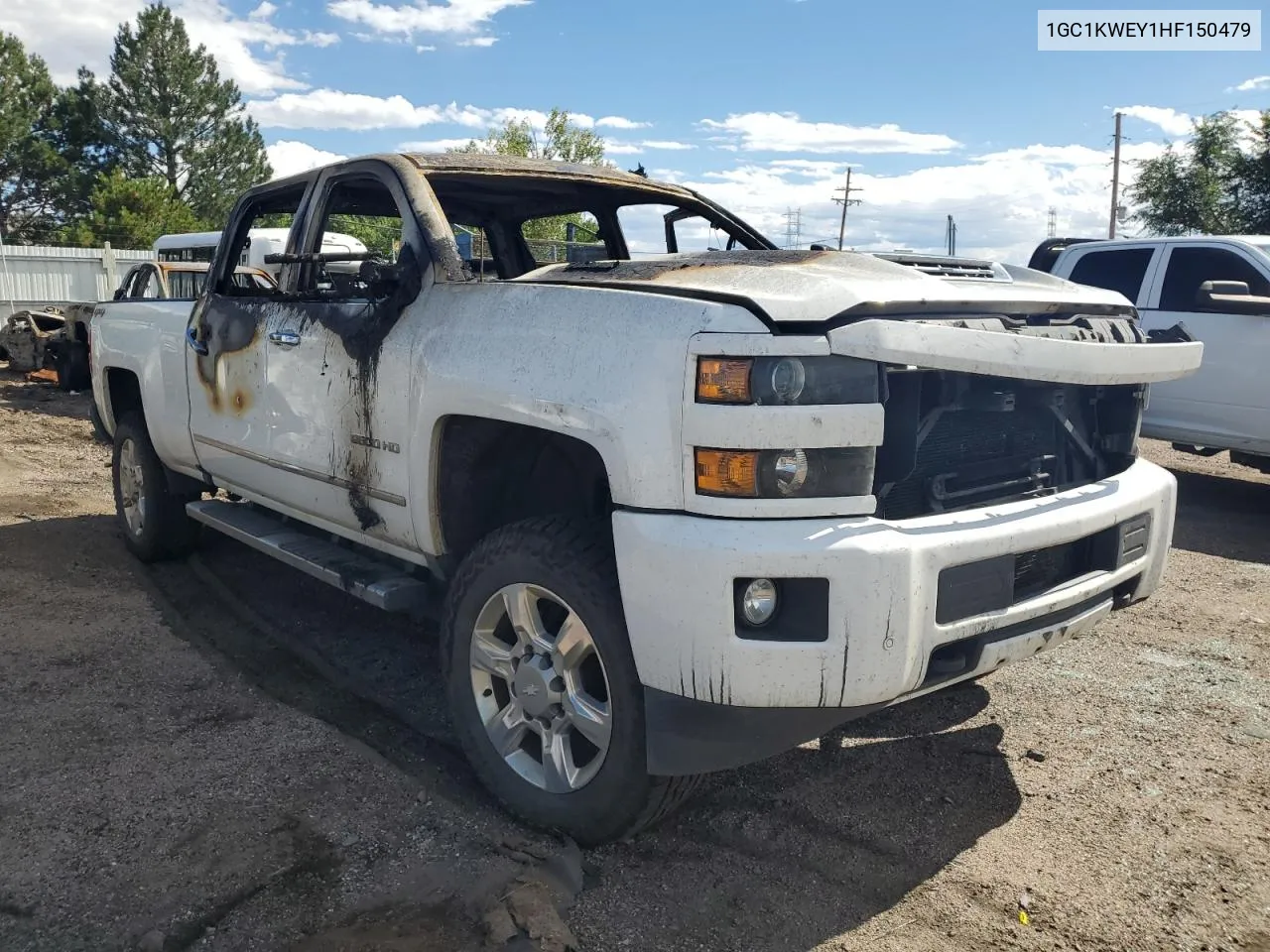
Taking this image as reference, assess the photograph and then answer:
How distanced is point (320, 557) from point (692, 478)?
2.07 m

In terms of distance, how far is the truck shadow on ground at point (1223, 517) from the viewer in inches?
257

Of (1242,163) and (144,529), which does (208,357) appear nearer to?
(144,529)

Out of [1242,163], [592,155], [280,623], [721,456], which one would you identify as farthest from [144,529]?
[1242,163]

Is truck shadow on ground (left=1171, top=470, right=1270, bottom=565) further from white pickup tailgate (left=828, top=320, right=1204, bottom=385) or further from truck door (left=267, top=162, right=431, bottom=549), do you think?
truck door (left=267, top=162, right=431, bottom=549)

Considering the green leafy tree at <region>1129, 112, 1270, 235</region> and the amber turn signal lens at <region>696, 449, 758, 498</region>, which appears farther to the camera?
the green leafy tree at <region>1129, 112, 1270, 235</region>

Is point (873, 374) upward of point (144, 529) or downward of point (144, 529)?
upward

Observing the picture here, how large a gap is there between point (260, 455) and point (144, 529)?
1.83m

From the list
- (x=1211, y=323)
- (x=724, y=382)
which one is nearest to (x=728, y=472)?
(x=724, y=382)

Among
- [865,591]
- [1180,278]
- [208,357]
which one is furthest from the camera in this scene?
[1180,278]

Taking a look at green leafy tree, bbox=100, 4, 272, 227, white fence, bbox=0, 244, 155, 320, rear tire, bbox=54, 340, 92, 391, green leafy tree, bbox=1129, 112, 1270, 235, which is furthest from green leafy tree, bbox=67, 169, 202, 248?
green leafy tree, bbox=1129, 112, 1270, 235

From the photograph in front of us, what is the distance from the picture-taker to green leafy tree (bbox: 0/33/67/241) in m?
46.3

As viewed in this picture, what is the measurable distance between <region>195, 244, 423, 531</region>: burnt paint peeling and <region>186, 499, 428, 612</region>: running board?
0.21 m

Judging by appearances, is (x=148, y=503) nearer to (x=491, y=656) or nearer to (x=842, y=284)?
(x=491, y=656)

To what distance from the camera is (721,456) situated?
2.38 metres
